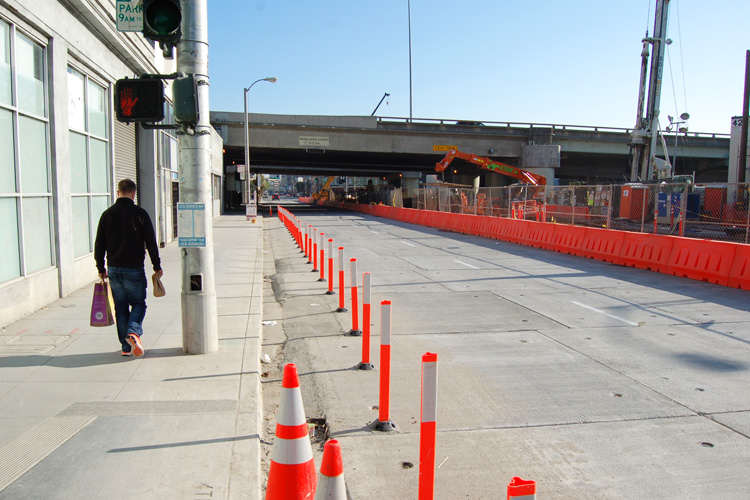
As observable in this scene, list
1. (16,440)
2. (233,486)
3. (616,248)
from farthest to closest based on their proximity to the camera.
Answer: (616,248)
(16,440)
(233,486)

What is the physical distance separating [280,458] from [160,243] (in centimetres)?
1615

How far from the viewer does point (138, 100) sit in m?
5.95

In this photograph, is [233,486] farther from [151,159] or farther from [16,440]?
[151,159]

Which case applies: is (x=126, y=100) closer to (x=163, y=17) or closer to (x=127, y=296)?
(x=163, y=17)

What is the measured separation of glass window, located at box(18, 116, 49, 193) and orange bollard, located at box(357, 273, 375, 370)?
547 centimetres

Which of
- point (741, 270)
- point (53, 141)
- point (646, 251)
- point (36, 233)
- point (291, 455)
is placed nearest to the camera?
point (291, 455)

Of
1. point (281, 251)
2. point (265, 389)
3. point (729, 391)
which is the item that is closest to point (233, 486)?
point (265, 389)

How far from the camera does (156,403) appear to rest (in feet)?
16.9

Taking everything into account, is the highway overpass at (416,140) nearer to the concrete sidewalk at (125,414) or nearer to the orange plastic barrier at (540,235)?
the orange plastic barrier at (540,235)

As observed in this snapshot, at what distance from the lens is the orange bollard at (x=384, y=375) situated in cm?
486

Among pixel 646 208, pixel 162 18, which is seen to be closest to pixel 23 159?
pixel 162 18

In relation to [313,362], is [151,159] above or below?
above

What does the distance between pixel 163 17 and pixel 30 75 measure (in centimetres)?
441

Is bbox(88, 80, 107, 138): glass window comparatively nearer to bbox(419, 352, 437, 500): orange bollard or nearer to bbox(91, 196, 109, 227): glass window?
bbox(91, 196, 109, 227): glass window
